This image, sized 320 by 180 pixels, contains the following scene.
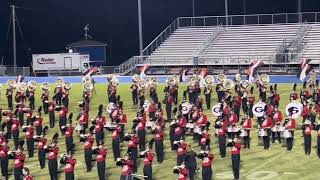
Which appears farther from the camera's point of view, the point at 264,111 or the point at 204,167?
the point at 264,111

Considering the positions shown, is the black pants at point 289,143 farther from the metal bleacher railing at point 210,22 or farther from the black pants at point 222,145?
the metal bleacher railing at point 210,22

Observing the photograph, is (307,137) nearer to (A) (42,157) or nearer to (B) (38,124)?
(A) (42,157)

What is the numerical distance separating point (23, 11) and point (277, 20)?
1998cm

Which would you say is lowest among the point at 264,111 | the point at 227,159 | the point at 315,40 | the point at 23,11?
the point at 227,159

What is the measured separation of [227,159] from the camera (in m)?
19.4

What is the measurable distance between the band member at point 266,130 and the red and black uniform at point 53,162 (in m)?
5.93

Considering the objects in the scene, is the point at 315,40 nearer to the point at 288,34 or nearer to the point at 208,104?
the point at 288,34

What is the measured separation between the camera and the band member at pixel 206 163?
16.0 meters

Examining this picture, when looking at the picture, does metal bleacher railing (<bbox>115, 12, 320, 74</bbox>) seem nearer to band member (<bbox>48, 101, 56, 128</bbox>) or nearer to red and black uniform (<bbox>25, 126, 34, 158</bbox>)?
band member (<bbox>48, 101, 56, 128</bbox>)

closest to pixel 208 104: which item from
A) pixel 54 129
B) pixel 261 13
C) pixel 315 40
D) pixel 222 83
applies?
pixel 222 83

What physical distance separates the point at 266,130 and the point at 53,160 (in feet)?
20.3

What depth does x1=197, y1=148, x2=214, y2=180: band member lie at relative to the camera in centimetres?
1605

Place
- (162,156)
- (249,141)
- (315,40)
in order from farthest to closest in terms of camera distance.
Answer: (315,40), (249,141), (162,156)

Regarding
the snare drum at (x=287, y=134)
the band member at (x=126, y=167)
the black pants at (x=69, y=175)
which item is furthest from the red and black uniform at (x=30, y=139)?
the snare drum at (x=287, y=134)
